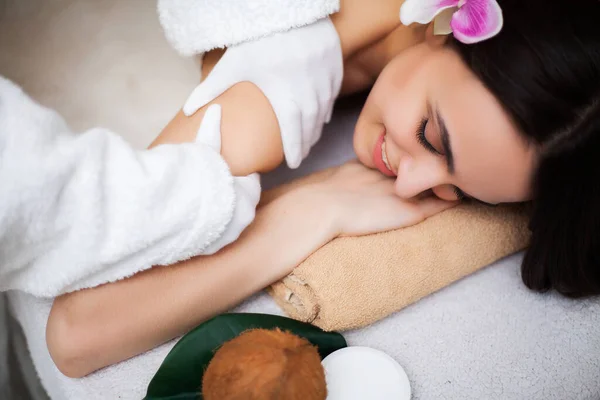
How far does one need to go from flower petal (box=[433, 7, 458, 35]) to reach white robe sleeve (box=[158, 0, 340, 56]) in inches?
6.8

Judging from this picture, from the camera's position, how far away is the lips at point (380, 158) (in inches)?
31.7

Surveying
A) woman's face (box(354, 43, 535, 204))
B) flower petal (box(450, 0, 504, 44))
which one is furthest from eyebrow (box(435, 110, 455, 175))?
flower petal (box(450, 0, 504, 44))

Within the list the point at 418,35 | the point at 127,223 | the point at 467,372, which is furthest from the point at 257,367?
the point at 418,35

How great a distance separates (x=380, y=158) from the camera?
0.82m

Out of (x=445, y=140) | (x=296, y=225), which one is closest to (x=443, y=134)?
(x=445, y=140)

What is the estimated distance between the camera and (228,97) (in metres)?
0.73

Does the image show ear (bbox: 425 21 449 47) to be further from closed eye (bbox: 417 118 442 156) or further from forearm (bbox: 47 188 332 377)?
forearm (bbox: 47 188 332 377)

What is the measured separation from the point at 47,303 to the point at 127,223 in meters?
0.23

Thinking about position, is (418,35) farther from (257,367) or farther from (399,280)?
(257,367)

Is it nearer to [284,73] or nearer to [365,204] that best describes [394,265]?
[365,204]

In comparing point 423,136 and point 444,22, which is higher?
point 444,22

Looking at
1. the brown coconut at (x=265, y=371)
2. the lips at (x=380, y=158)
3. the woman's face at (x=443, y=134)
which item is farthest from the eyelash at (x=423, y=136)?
the brown coconut at (x=265, y=371)

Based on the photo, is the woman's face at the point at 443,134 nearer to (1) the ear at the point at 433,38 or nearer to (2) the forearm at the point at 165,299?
(1) the ear at the point at 433,38

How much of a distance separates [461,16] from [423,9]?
7cm
